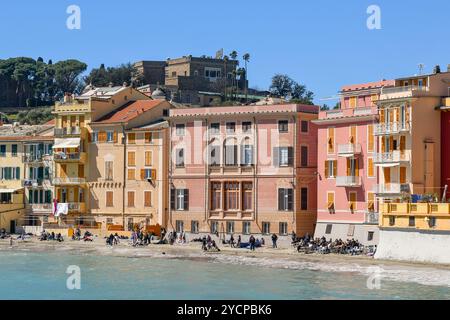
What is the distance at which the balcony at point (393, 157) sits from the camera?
238 ft

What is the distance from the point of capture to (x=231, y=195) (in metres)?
86.9

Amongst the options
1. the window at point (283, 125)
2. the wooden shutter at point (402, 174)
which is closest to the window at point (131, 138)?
the window at point (283, 125)

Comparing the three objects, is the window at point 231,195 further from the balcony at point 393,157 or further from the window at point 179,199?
the balcony at point 393,157

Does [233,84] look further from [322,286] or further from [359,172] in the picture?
[322,286]

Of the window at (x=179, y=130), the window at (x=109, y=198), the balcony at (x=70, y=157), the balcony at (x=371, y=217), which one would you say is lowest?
the balcony at (x=371, y=217)

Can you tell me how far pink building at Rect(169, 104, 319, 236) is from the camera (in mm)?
83688

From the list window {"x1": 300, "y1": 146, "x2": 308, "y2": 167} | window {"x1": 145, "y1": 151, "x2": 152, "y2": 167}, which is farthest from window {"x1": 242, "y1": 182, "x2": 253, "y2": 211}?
window {"x1": 145, "y1": 151, "x2": 152, "y2": 167}

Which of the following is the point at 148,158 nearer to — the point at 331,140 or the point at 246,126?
the point at 246,126

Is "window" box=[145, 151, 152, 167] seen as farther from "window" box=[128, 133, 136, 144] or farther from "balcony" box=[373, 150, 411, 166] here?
"balcony" box=[373, 150, 411, 166]

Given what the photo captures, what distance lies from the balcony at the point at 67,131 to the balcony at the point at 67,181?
418cm

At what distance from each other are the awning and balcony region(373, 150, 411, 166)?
106ft

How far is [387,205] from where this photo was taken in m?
69.5

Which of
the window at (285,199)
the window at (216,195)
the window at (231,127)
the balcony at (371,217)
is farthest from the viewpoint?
the window at (216,195)
